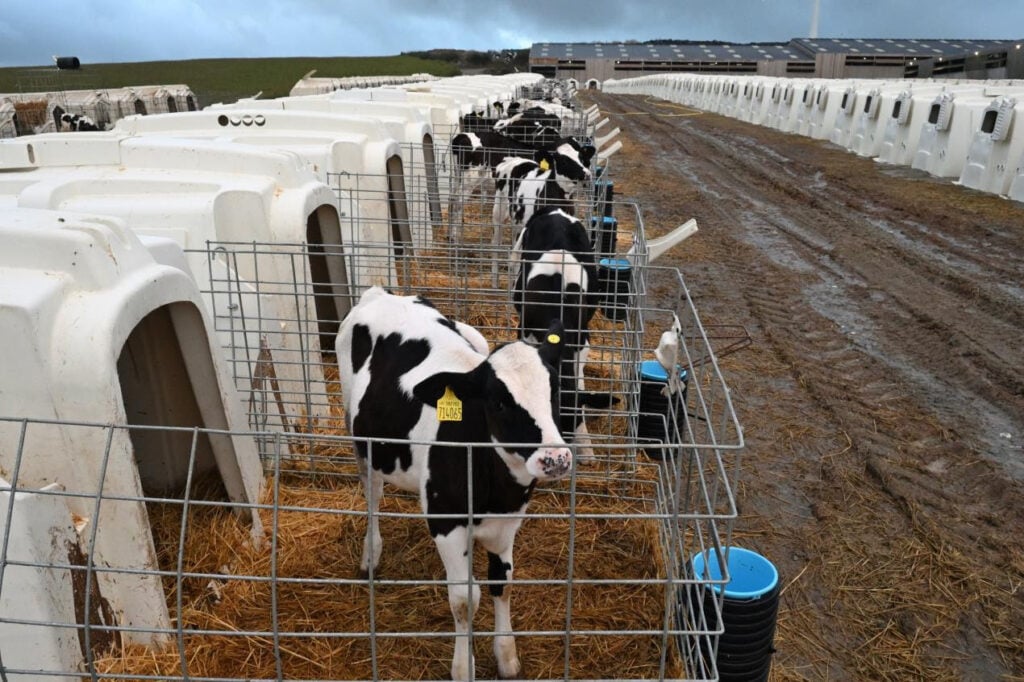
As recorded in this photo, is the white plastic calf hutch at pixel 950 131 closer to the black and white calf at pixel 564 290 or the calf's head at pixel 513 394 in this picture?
the black and white calf at pixel 564 290

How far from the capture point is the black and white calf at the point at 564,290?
5.72m

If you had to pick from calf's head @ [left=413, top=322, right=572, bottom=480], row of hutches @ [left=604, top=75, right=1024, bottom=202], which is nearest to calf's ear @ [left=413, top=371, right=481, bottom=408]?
calf's head @ [left=413, top=322, right=572, bottom=480]

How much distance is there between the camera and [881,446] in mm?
6086

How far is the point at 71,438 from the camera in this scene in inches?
128

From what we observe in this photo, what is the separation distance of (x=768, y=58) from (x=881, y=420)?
8275 centimetres

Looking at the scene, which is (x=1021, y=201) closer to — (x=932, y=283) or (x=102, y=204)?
(x=932, y=283)

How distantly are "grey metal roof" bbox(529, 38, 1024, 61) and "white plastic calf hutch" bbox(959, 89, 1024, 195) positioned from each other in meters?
67.3

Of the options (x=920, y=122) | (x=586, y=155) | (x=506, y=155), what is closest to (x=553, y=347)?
(x=586, y=155)

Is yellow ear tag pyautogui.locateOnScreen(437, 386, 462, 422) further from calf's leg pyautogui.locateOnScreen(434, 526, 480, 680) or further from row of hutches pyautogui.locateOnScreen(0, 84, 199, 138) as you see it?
row of hutches pyautogui.locateOnScreen(0, 84, 199, 138)

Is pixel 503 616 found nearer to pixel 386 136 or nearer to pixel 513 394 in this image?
pixel 513 394

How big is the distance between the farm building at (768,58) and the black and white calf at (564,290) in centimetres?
6790

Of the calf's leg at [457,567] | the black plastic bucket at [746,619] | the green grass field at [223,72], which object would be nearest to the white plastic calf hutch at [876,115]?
the black plastic bucket at [746,619]

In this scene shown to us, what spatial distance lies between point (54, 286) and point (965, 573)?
5012 mm

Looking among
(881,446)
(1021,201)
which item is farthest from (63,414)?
(1021,201)
